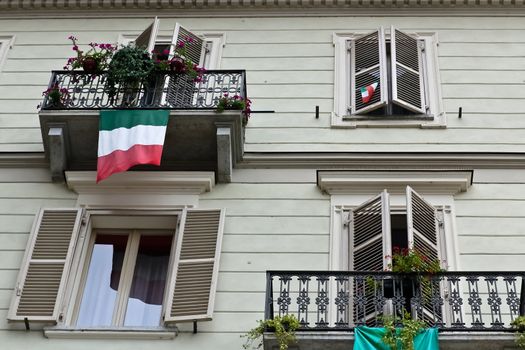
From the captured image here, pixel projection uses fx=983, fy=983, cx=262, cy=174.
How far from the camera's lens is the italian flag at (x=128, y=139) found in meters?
13.3

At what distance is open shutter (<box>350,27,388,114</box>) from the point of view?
588 inches

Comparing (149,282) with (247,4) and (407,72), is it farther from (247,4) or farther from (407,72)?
(247,4)

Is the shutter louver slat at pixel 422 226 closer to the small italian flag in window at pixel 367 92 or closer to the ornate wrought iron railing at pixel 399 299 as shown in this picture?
the ornate wrought iron railing at pixel 399 299

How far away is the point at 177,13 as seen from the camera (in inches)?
662

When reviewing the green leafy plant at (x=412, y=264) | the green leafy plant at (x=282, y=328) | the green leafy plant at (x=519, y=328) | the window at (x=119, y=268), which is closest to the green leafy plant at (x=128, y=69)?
the window at (x=119, y=268)

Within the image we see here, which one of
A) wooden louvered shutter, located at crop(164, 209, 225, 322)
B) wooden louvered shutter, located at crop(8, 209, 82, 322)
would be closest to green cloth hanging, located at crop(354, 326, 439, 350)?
wooden louvered shutter, located at crop(164, 209, 225, 322)

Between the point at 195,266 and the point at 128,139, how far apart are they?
2.11m

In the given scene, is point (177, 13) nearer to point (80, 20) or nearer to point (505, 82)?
point (80, 20)

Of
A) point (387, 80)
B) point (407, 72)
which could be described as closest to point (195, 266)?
point (387, 80)

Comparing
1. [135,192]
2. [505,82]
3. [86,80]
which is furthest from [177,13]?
[505,82]

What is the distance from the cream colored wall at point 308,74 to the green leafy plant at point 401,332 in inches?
156

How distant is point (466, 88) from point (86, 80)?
5776mm

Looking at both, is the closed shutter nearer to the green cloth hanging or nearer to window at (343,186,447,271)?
window at (343,186,447,271)

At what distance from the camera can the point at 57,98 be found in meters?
14.0
